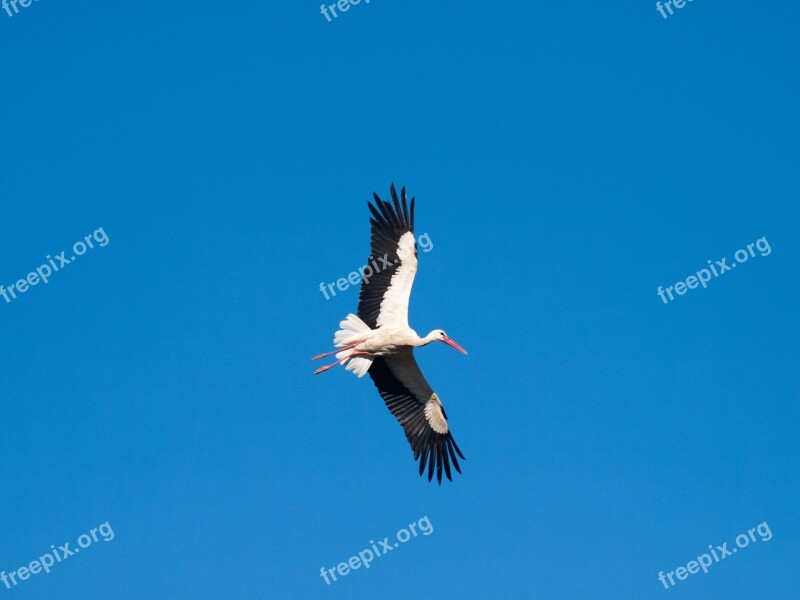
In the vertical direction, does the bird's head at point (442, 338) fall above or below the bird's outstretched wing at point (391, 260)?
below

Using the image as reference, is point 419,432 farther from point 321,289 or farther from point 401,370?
point 321,289

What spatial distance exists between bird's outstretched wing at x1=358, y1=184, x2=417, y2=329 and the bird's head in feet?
2.44

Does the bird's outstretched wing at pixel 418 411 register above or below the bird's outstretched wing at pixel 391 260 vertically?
below

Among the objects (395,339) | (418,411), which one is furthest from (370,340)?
(418,411)

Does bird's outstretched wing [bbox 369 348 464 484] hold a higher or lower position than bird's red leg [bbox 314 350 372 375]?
lower

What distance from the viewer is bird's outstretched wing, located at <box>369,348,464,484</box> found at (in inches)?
778

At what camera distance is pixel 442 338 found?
19766 mm

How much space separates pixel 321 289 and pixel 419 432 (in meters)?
3.13

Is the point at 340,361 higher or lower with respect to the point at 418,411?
higher

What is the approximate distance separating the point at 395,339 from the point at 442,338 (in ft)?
Result: 3.36

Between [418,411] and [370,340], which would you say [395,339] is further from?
[418,411]

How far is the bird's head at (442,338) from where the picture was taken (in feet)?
64.5

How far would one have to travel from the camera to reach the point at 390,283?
1905 cm

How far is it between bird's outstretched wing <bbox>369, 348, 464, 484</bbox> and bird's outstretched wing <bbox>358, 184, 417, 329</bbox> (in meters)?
0.96
